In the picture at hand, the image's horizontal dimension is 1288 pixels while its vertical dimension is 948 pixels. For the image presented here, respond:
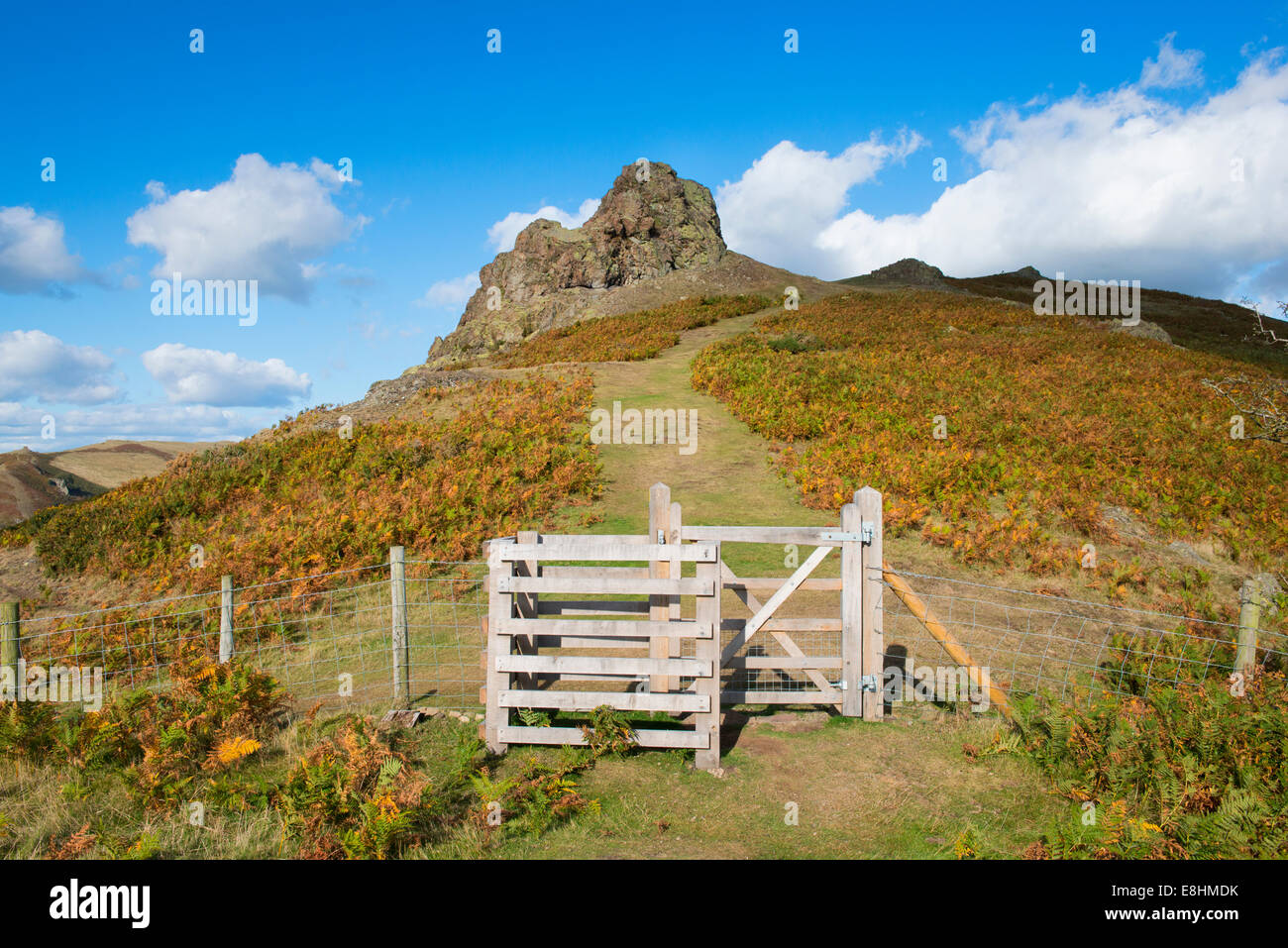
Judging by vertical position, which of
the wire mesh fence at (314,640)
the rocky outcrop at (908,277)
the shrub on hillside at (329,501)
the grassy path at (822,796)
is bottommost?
the grassy path at (822,796)

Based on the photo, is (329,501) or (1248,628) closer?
(1248,628)

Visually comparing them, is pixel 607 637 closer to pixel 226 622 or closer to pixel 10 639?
pixel 226 622

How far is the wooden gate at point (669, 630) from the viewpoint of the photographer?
6.53 m

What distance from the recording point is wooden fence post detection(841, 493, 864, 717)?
7.50 meters

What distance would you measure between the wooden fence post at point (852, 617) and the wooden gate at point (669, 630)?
0.01 metres

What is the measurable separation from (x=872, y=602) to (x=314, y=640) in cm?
793

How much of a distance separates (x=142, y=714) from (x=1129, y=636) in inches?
434

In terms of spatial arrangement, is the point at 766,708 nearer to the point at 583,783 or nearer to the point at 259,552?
the point at 583,783

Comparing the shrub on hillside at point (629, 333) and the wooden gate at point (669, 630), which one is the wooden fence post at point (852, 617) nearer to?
the wooden gate at point (669, 630)

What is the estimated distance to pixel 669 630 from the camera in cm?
658

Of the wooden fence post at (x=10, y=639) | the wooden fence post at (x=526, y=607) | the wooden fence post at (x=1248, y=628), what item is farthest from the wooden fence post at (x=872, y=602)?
the wooden fence post at (x=10, y=639)

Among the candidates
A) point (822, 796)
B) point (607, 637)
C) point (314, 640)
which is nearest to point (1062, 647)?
point (822, 796)

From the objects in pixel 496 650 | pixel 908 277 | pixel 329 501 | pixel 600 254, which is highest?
pixel 600 254
